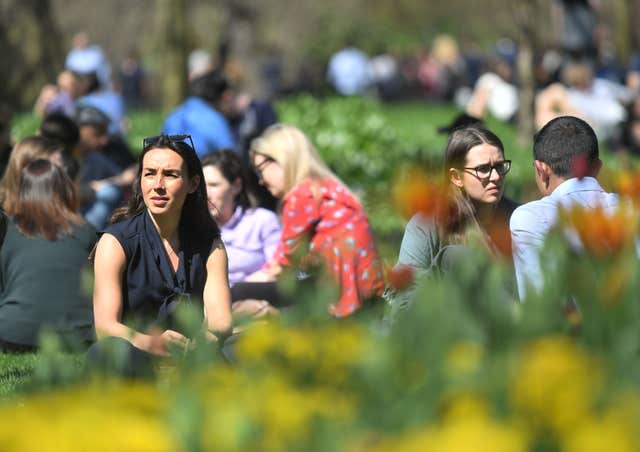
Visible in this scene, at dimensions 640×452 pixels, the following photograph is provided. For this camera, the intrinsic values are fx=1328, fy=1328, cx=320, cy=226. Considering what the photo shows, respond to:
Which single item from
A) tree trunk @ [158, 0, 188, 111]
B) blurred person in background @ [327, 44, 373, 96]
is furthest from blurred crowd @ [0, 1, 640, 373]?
blurred person in background @ [327, 44, 373, 96]

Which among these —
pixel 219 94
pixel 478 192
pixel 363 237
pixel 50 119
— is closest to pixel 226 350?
pixel 478 192

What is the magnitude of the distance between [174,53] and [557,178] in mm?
11667

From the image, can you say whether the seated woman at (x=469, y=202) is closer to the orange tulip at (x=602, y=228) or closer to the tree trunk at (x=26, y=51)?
the orange tulip at (x=602, y=228)

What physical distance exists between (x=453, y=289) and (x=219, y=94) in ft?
23.3

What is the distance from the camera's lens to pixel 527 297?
3.11 meters

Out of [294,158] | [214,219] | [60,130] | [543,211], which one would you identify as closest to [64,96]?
[60,130]

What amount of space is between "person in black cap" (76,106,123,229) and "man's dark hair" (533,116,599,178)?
479 cm

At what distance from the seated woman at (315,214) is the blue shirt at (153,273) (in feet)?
3.56

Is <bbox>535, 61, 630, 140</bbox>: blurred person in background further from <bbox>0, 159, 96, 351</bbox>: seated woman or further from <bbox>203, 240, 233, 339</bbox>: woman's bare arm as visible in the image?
<bbox>203, 240, 233, 339</bbox>: woman's bare arm

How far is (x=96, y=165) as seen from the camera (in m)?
10.0

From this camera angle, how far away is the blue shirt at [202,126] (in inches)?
383

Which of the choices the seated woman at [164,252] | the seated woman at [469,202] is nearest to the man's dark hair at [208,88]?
the seated woman at [469,202]

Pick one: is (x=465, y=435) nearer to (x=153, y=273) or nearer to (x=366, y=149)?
(x=153, y=273)

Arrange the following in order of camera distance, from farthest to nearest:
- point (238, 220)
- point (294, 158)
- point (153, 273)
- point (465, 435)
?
point (238, 220) < point (294, 158) < point (153, 273) < point (465, 435)
